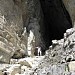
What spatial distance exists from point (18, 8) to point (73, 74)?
602 cm

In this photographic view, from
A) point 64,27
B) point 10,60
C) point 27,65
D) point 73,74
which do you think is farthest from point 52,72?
point 64,27

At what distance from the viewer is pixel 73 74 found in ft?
17.4

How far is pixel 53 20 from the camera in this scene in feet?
55.7

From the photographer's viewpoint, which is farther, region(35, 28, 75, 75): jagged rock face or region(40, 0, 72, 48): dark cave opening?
region(40, 0, 72, 48): dark cave opening

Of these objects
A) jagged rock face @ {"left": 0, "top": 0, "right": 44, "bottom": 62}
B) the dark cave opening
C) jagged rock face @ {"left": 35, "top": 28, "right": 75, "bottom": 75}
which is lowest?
jagged rock face @ {"left": 35, "top": 28, "right": 75, "bottom": 75}

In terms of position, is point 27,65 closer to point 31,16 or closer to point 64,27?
point 31,16

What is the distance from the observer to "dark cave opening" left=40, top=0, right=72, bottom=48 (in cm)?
1562

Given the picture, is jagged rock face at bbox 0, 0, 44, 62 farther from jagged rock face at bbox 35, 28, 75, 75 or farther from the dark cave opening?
the dark cave opening

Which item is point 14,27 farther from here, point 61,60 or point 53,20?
point 53,20

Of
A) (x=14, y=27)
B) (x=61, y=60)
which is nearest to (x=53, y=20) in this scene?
(x=14, y=27)

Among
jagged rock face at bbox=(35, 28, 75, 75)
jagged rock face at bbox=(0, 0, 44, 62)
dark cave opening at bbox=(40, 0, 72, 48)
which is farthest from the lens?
dark cave opening at bbox=(40, 0, 72, 48)

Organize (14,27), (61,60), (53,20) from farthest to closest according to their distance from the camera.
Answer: (53,20) < (14,27) < (61,60)

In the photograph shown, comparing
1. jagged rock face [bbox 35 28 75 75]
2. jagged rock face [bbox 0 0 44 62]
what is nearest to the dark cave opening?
jagged rock face [bbox 0 0 44 62]

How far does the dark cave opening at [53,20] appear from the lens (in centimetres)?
1562
